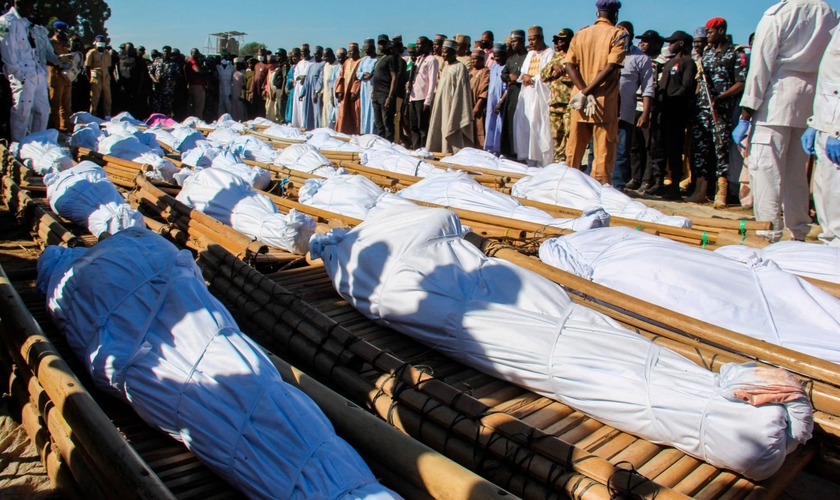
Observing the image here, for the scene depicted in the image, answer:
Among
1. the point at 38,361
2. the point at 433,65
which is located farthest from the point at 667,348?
the point at 433,65

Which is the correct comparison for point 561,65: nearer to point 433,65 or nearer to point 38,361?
point 433,65

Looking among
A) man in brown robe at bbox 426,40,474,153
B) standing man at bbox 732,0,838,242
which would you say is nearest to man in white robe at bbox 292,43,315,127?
man in brown robe at bbox 426,40,474,153

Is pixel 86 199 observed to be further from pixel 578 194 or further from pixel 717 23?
pixel 717 23

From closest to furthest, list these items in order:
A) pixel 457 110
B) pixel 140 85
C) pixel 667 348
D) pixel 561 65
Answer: pixel 667 348 → pixel 561 65 → pixel 457 110 → pixel 140 85

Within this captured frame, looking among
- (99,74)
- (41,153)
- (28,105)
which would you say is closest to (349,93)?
(99,74)

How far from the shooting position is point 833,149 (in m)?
3.33

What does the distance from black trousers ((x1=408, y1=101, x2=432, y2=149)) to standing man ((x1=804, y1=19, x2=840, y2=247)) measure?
5.88 metres

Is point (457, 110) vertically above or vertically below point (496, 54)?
below

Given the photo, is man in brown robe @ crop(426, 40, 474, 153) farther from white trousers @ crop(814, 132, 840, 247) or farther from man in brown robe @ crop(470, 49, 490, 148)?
white trousers @ crop(814, 132, 840, 247)

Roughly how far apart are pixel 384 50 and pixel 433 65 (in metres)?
1.08

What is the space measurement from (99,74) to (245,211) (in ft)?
29.3

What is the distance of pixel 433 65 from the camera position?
8.55 m

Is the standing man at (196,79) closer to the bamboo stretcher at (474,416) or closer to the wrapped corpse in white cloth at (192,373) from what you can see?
the bamboo stretcher at (474,416)

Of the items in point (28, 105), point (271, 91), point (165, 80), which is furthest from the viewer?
point (271, 91)
